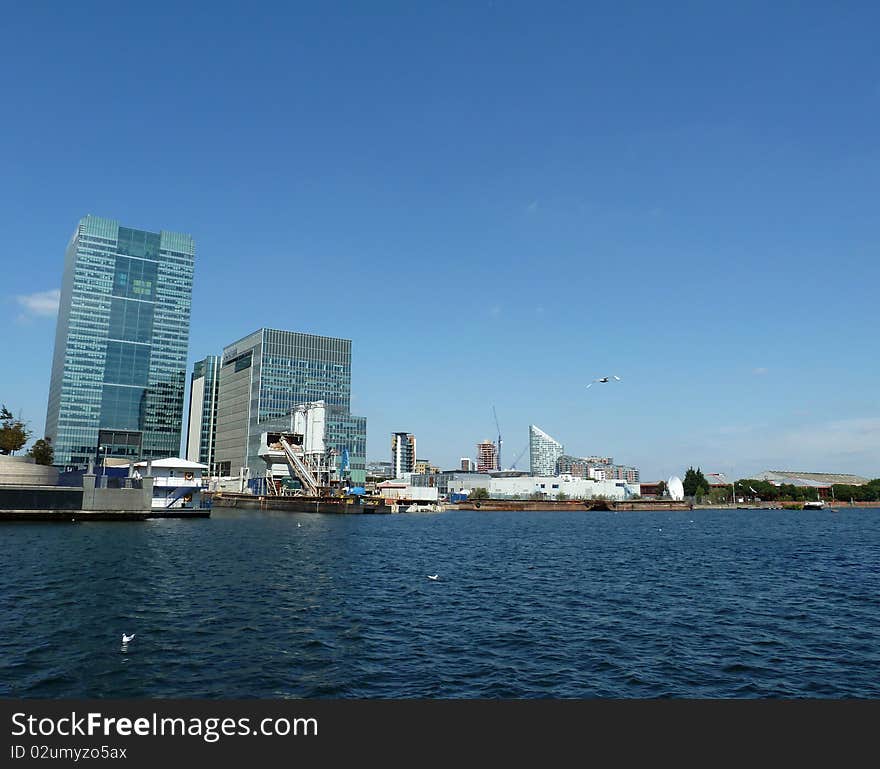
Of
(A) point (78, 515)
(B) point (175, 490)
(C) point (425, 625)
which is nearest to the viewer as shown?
(C) point (425, 625)

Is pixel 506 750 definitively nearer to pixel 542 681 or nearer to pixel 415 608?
pixel 542 681

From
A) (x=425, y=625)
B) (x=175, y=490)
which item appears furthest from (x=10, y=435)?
(x=425, y=625)

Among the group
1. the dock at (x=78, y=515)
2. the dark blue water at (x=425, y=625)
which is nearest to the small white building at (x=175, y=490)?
the dock at (x=78, y=515)

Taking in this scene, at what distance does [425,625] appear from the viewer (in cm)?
3419

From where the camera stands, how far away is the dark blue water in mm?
24141

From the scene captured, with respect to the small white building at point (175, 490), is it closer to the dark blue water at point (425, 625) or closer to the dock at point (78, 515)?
the dock at point (78, 515)

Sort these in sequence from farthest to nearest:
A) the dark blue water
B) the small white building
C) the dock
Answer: the small white building
the dock
the dark blue water

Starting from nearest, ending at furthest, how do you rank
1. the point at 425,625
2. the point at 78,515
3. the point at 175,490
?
the point at 425,625 < the point at 78,515 < the point at 175,490

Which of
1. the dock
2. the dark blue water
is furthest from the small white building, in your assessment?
the dark blue water

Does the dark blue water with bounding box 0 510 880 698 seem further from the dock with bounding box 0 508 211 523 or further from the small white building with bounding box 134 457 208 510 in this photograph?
the small white building with bounding box 134 457 208 510

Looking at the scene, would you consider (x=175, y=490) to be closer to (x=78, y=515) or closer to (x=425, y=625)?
(x=78, y=515)

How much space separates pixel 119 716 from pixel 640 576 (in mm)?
47503

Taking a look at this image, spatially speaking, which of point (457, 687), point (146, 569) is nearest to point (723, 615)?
point (457, 687)

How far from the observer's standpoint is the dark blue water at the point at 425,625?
79.2ft
